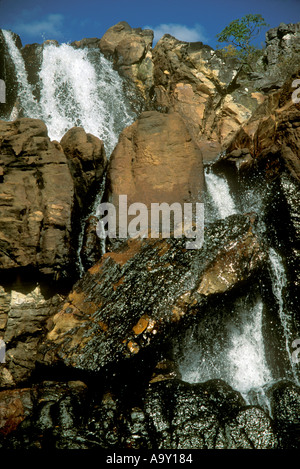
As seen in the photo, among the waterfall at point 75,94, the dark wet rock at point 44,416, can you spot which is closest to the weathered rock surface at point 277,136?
the waterfall at point 75,94

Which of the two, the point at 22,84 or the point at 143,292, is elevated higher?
the point at 22,84

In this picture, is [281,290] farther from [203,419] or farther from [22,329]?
[22,329]

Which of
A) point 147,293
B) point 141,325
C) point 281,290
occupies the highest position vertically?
point 281,290

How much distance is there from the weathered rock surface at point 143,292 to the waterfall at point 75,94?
254 inches

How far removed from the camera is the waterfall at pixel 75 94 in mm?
12312

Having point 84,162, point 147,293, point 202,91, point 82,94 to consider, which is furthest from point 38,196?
point 202,91

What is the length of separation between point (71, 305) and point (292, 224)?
507 centimetres

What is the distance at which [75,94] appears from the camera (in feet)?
43.2

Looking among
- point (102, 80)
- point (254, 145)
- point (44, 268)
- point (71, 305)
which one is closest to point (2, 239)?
point (44, 268)

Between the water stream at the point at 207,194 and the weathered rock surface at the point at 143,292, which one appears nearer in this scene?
the weathered rock surface at the point at 143,292

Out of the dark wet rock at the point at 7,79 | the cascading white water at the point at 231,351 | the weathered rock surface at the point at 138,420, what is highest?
the dark wet rock at the point at 7,79

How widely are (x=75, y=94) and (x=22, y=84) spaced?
7.24 feet

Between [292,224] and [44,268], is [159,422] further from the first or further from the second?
[292,224]

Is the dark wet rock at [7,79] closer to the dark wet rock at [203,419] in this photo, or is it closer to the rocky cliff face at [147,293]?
the rocky cliff face at [147,293]
